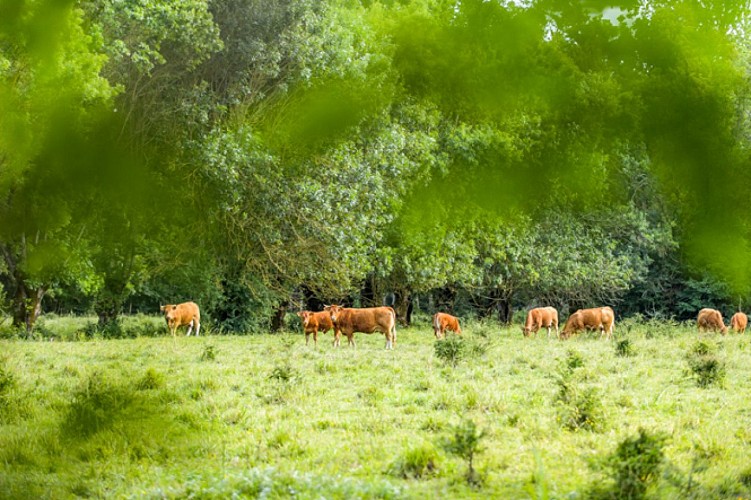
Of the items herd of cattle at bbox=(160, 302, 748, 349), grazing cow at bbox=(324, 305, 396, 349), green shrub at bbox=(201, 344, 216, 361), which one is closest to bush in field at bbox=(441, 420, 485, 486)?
green shrub at bbox=(201, 344, 216, 361)

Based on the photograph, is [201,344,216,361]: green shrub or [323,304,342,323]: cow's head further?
[323,304,342,323]: cow's head

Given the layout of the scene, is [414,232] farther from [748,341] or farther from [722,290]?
[748,341]

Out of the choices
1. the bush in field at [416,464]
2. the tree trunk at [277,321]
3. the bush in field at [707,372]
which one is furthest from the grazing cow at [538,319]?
the bush in field at [416,464]

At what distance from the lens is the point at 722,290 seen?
Answer: 2.29 feet

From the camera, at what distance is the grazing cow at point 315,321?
13703 mm

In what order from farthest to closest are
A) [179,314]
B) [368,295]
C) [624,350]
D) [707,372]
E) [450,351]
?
[368,295]
[179,314]
[624,350]
[450,351]
[707,372]

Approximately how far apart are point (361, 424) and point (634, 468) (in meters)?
2.64

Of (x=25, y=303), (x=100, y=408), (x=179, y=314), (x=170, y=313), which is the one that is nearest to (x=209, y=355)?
(x=170, y=313)

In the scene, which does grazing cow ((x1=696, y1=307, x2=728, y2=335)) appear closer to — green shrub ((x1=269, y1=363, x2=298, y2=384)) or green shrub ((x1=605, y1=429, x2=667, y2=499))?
green shrub ((x1=269, y1=363, x2=298, y2=384))

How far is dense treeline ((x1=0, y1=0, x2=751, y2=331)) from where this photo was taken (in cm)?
62

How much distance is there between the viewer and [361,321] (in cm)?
1361

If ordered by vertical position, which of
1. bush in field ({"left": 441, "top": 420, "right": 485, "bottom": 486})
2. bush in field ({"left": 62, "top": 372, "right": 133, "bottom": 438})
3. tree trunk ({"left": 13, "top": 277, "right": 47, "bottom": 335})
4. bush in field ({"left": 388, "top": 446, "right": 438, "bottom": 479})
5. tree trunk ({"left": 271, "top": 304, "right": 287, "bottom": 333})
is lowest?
tree trunk ({"left": 271, "top": 304, "right": 287, "bottom": 333})

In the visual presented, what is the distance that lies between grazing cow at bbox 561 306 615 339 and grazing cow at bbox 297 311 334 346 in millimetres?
5722

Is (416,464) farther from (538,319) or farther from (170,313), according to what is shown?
(538,319)
